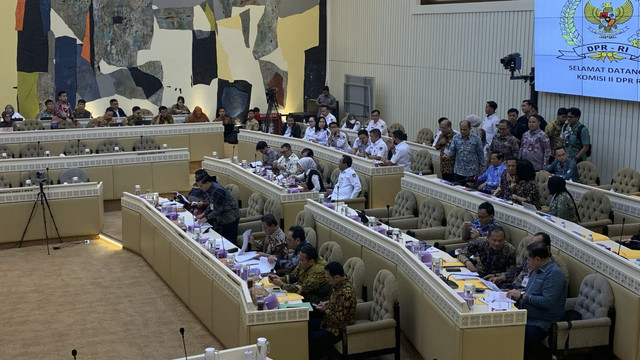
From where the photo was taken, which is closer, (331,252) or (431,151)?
(331,252)

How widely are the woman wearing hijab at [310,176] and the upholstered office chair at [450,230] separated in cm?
272

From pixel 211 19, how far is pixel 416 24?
5475 millimetres

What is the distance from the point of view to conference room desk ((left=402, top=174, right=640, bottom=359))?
7.19 m

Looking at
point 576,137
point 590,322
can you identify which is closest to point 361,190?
point 576,137

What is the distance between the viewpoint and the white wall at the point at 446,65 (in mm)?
13328

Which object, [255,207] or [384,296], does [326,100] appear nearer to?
[255,207]

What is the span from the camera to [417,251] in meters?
8.50

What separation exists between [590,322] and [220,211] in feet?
16.3

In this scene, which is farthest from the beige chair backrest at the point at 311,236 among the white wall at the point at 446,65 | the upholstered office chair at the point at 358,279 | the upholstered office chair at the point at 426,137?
the upholstered office chair at the point at 426,137

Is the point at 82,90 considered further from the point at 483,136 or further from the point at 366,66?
the point at 483,136

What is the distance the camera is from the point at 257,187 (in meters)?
12.7

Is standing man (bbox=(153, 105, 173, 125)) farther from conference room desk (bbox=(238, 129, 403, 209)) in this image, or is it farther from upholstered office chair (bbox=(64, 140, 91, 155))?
conference room desk (bbox=(238, 129, 403, 209))

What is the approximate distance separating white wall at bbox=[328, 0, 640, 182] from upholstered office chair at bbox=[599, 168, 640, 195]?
1.97 meters

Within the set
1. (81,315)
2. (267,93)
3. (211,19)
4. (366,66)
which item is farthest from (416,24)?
(81,315)
